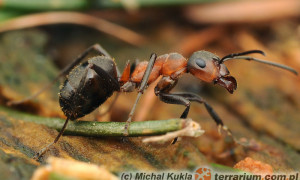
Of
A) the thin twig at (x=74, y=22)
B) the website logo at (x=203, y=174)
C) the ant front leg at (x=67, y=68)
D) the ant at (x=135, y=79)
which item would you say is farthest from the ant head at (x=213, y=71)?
the thin twig at (x=74, y=22)

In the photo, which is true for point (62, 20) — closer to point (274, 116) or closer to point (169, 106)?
point (169, 106)

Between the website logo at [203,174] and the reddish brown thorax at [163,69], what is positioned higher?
the reddish brown thorax at [163,69]

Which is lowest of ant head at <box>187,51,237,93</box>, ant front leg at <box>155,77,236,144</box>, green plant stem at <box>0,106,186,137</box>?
green plant stem at <box>0,106,186,137</box>

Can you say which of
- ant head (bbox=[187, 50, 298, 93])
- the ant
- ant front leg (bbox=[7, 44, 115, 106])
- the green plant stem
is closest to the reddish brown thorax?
the ant

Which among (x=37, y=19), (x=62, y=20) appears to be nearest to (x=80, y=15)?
(x=62, y=20)

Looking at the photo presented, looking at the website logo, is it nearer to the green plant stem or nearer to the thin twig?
the green plant stem

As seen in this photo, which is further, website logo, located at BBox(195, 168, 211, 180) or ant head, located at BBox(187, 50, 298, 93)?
ant head, located at BBox(187, 50, 298, 93)

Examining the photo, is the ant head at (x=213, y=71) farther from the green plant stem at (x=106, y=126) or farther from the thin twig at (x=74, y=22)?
the thin twig at (x=74, y=22)
